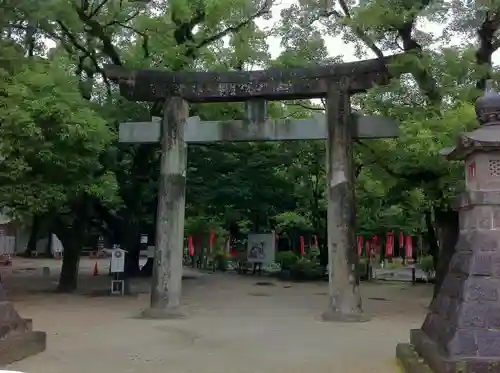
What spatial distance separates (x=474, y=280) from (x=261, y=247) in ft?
73.0

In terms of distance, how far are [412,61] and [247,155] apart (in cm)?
1129

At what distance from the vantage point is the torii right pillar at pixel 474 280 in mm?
6574

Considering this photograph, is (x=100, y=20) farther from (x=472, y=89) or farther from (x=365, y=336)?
(x=365, y=336)

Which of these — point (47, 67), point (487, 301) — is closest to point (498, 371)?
point (487, 301)

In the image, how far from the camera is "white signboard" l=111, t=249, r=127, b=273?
18.9m

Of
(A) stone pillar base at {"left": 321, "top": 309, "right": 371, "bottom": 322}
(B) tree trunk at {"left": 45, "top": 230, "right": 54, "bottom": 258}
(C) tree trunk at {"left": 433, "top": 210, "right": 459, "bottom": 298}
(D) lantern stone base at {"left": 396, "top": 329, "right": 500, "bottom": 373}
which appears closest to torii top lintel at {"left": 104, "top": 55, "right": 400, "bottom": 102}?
→ (C) tree trunk at {"left": 433, "top": 210, "right": 459, "bottom": 298}

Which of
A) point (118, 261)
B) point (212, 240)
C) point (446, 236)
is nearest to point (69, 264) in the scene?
point (118, 261)

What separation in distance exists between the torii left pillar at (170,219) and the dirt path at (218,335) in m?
0.67

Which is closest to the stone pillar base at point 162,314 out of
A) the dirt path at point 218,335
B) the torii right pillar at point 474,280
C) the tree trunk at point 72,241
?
the dirt path at point 218,335

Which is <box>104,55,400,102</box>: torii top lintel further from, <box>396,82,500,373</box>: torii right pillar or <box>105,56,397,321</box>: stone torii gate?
<box>396,82,500,373</box>: torii right pillar

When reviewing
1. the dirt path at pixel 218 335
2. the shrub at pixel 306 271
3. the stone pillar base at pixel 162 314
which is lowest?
the dirt path at pixel 218 335

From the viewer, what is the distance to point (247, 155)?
23.4 meters

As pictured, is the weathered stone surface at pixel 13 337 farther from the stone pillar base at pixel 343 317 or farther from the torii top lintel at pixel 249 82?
the torii top lintel at pixel 249 82

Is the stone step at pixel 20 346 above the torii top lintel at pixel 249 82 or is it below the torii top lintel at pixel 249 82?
below
